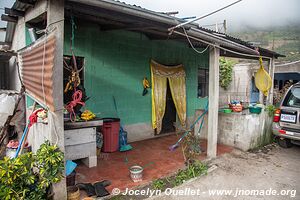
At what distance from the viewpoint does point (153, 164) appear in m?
4.75

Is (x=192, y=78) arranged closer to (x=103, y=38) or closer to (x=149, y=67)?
(x=149, y=67)

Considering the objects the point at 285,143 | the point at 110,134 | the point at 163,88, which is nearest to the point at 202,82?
the point at 163,88

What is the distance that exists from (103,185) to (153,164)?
1.43 m

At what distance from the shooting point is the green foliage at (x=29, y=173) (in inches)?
99.3

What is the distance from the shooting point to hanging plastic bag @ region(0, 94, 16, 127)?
4.80 meters

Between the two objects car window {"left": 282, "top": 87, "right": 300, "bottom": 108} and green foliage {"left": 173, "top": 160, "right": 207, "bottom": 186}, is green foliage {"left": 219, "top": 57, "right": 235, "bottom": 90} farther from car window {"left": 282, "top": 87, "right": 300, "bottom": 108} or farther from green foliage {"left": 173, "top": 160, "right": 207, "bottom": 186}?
green foliage {"left": 173, "top": 160, "right": 207, "bottom": 186}

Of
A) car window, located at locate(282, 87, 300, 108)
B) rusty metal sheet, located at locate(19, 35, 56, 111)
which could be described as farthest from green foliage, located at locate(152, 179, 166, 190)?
car window, located at locate(282, 87, 300, 108)

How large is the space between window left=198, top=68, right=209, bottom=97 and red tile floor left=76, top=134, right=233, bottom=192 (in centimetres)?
313

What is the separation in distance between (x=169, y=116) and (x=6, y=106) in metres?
5.02

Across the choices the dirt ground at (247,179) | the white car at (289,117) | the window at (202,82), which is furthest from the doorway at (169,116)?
the white car at (289,117)

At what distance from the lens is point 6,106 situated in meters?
4.81

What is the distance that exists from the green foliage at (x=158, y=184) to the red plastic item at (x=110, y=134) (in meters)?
1.97

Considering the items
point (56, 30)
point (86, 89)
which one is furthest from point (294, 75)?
point (56, 30)

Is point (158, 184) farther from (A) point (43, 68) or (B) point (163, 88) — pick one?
(B) point (163, 88)
